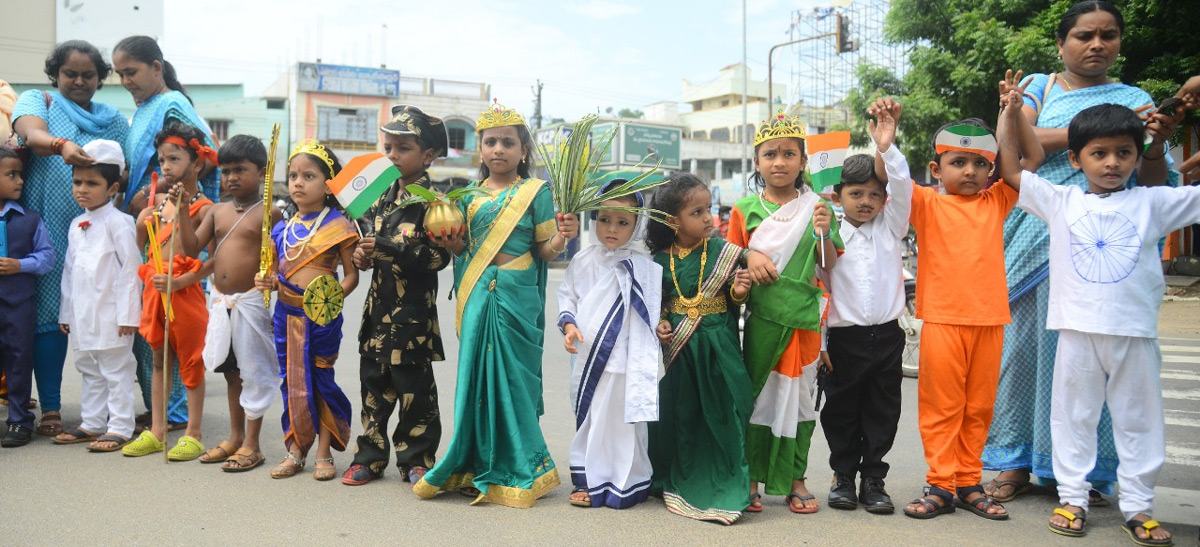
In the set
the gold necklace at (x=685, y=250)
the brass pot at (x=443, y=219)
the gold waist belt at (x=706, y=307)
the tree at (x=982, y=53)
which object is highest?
the tree at (x=982, y=53)

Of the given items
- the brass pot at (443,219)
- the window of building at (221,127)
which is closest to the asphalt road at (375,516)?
the brass pot at (443,219)

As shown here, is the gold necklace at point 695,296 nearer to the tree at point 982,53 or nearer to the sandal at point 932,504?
the sandal at point 932,504

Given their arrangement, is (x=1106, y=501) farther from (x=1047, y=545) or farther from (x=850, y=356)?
(x=850, y=356)

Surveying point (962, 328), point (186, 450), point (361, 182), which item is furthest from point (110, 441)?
point (962, 328)

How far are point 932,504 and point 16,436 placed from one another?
16.1ft

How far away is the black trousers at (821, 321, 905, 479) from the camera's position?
3727 mm

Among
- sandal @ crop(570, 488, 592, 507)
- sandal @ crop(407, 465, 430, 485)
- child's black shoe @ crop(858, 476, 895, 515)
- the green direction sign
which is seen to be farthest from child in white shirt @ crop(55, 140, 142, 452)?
the green direction sign

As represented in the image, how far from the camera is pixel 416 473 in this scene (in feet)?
13.5

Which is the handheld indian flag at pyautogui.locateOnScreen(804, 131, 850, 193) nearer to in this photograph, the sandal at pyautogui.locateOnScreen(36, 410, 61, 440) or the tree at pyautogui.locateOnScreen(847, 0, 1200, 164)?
the sandal at pyautogui.locateOnScreen(36, 410, 61, 440)

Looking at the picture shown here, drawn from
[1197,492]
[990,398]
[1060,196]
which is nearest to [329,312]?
[990,398]

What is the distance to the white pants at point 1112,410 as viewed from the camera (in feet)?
10.9

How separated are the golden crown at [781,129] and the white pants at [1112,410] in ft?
4.61

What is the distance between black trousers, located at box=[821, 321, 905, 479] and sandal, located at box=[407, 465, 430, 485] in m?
1.91

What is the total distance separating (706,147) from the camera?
38.6 meters
